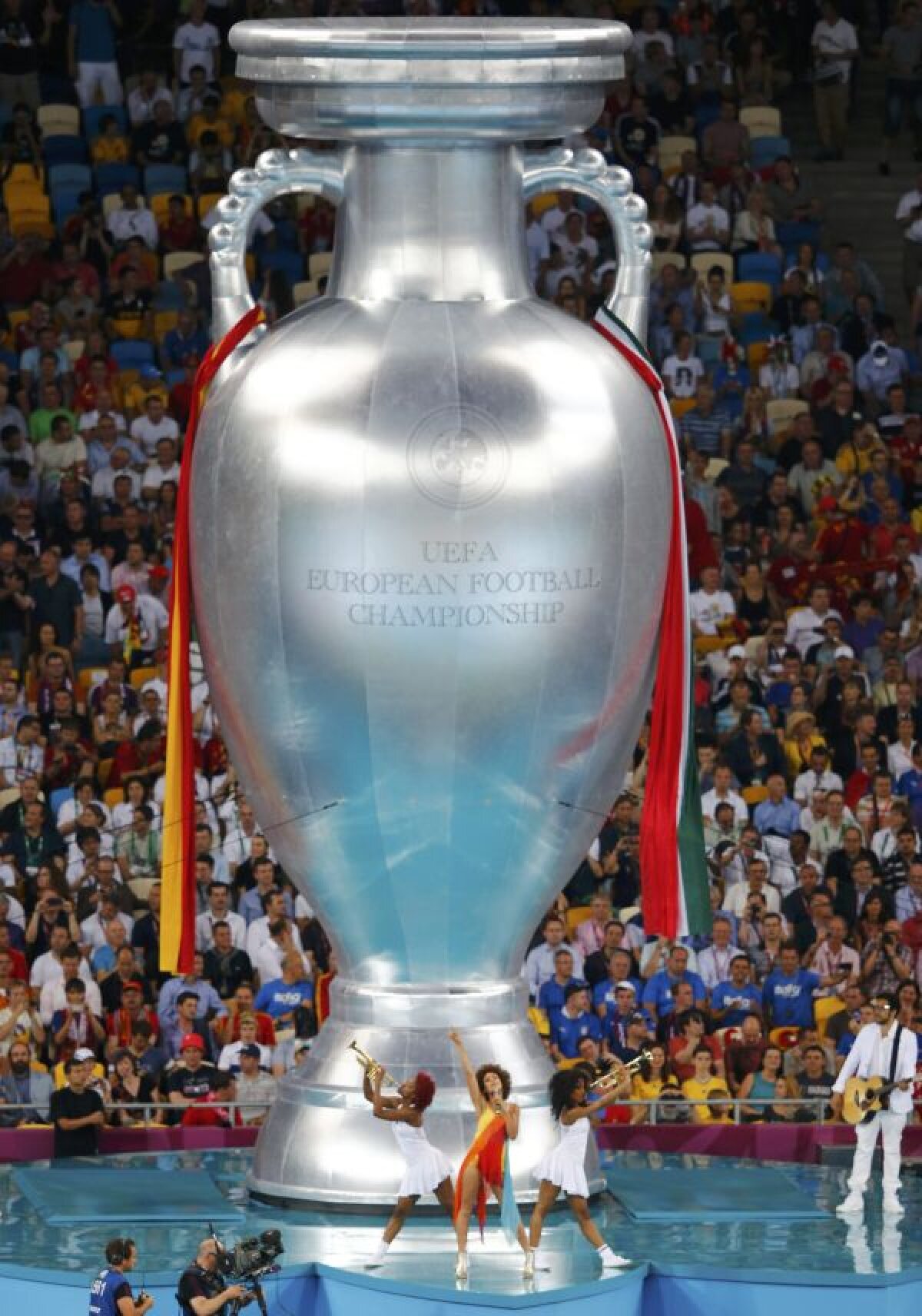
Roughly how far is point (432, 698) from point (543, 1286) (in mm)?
2129

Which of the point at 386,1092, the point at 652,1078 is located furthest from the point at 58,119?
the point at 386,1092

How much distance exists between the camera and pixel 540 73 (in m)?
15.4

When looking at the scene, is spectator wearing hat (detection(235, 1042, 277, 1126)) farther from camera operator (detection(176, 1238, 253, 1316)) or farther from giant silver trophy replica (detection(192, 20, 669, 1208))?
camera operator (detection(176, 1238, 253, 1316))

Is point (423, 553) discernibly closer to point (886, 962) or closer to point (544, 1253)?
point (544, 1253)

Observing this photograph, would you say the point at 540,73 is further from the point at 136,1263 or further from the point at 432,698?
the point at 136,1263

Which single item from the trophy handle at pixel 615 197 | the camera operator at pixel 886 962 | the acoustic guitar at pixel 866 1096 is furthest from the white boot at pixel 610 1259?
the camera operator at pixel 886 962

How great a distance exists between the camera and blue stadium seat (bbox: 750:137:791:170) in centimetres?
2859

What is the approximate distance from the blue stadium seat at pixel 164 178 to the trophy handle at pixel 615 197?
11664 millimetres

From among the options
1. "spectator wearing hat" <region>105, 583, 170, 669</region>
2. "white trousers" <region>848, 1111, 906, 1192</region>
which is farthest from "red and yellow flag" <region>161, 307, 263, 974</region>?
"spectator wearing hat" <region>105, 583, 170, 669</region>

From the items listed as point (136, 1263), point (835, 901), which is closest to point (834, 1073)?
point (835, 901)

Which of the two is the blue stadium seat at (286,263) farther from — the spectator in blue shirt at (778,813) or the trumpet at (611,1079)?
the trumpet at (611,1079)

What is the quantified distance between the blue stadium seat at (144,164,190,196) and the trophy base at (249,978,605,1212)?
12.5m

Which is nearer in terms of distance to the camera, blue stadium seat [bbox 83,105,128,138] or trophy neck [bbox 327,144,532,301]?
trophy neck [bbox 327,144,532,301]

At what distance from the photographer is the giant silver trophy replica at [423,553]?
595 inches
